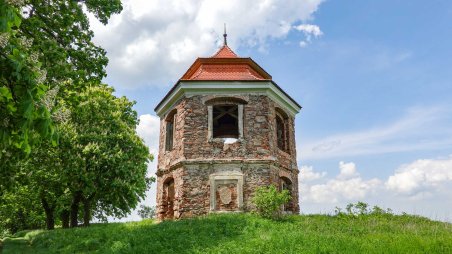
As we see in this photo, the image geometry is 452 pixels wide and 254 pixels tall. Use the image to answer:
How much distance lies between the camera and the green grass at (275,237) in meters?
10.2

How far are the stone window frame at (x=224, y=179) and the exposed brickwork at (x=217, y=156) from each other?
0.10 m

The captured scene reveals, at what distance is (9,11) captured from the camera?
185 inches

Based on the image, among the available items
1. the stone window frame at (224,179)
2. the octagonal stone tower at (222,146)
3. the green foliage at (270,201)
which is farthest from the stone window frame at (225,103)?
the green foliage at (270,201)

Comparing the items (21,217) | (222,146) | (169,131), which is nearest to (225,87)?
(222,146)

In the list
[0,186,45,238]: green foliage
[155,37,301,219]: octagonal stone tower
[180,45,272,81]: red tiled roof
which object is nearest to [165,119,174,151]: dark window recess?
[155,37,301,219]: octagonal stone tower

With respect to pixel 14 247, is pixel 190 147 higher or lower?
higher

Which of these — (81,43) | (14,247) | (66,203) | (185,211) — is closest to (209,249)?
(185,211)

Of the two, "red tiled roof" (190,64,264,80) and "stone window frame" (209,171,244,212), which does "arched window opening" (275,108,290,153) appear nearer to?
"red tiled roof" (190,64,264,80)

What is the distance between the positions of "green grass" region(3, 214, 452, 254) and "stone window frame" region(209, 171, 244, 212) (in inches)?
50.2

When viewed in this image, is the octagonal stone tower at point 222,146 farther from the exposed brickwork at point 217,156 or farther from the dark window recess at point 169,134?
the dark window recess at point 169,134

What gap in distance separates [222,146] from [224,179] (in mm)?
1424

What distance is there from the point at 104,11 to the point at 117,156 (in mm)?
11581

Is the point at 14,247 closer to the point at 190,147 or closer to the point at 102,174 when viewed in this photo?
the point at 102,174

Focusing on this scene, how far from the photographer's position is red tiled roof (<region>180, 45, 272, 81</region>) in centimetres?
1780
